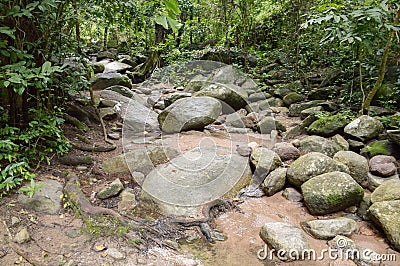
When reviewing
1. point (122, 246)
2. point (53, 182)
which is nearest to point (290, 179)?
point (122, 246)

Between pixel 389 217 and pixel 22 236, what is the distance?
124 inches

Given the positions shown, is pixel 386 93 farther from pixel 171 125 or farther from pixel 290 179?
pixel 171 125

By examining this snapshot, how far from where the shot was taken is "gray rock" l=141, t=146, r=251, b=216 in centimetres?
295

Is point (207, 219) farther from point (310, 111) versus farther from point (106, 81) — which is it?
point (106, 81)

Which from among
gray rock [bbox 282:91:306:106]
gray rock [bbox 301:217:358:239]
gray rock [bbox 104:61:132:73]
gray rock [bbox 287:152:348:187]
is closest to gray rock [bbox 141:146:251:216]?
gray rock [bbox 287:152:348:187]

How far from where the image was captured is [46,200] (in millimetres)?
2551

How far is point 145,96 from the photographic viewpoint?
308 inches

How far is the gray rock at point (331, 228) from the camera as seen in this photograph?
103 inches

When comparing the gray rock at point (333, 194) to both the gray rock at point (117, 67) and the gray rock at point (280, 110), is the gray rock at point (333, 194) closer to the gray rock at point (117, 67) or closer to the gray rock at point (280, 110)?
the gray rock at point (280, 110)

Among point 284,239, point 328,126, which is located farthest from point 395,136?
point 284,239

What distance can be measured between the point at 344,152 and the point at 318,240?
152 cm

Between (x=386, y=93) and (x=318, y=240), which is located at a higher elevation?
(x=386, y=93)

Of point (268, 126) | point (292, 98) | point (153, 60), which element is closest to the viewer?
point (268, 126)

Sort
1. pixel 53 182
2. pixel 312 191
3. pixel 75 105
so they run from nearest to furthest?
pixel 53 182, pixel 312 191, pixel 75 105
